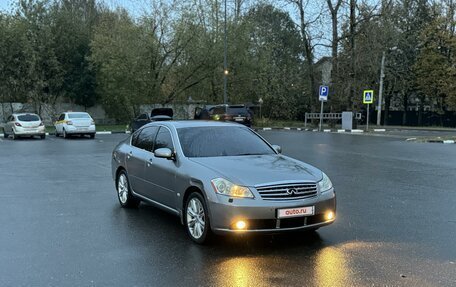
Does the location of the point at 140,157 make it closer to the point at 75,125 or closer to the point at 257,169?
the point at 257,169

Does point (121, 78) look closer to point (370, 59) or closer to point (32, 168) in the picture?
point (370, 59)

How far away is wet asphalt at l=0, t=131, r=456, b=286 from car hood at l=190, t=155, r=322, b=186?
817 mm

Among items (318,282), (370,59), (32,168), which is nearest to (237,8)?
(370,59)

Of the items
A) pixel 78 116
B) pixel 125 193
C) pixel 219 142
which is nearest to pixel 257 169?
pixel 219 142

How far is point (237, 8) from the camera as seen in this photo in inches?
1724

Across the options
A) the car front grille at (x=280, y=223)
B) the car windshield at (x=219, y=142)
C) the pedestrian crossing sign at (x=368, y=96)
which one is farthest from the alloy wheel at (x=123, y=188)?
the pedestrian crossing sign at (x=368, y=96)

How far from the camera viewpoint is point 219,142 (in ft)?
22.5

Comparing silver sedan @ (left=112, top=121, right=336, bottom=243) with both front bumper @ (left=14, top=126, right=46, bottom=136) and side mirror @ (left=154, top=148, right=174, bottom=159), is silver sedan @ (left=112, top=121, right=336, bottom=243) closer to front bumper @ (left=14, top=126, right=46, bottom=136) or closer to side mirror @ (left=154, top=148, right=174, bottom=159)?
side mirror @ (left=154, top=148, right=174, bottom=159)

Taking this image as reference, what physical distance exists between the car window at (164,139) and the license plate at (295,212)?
206 centimetres

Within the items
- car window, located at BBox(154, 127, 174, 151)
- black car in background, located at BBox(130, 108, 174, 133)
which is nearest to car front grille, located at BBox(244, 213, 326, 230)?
car window, located at BBox(154, 127, 174, 151)

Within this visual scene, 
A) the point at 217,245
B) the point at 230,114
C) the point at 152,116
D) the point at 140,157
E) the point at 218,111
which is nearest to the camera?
the point at 217,245

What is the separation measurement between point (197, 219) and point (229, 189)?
0.67 metres

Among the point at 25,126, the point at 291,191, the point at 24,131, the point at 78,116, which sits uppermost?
the point at 78,116

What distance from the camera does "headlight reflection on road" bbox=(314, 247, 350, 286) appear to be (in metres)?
4.63
